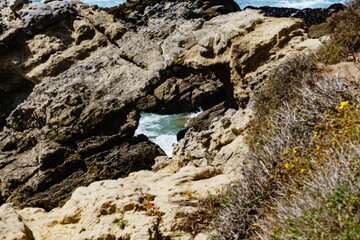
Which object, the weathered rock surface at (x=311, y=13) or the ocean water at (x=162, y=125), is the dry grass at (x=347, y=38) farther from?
the weathered rock surface at (x=311, y=13)

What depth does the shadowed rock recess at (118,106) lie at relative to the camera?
23.2 ft

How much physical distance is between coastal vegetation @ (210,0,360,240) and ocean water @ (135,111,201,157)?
17.5 metres

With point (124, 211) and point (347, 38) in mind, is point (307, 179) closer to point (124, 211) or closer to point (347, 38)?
point (124, 211)

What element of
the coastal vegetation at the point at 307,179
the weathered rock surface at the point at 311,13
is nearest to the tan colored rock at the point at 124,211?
the coastal vegetation at the point at 307,179

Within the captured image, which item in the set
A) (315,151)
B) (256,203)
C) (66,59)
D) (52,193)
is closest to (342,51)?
(315,151)

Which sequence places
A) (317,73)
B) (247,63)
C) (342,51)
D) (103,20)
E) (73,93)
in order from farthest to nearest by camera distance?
(103,20)
(73,93)
(247,63)
(342,51)
(317,73)

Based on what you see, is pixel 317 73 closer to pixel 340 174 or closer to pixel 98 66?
pixel 340 174

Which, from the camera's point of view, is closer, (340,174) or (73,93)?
(340,174)

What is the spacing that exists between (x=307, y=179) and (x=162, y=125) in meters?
21.9

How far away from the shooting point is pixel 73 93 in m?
18.8

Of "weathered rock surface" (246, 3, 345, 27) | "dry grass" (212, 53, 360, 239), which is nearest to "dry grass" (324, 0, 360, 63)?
"dry grass" (212, 53, 360, 239)

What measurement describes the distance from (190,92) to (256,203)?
64.3ft

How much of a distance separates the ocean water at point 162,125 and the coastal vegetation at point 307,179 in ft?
57.4

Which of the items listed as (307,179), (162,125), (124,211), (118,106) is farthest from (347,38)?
(162,125)
